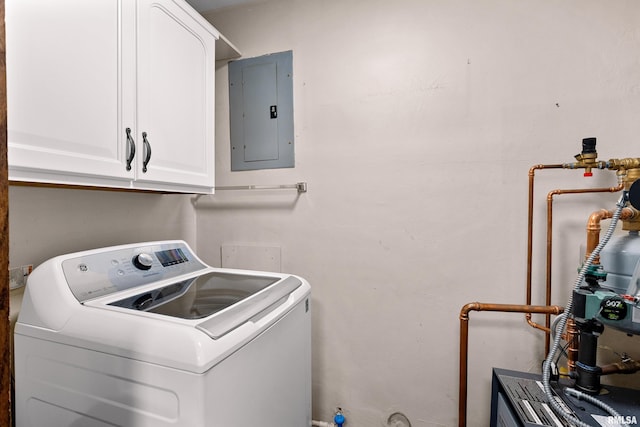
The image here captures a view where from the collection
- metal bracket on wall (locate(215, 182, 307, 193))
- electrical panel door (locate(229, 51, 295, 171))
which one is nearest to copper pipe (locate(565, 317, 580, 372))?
metal bracket on wall (locate(215, 182, 307, 193))

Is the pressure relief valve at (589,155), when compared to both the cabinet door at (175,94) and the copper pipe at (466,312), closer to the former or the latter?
the copper pipe at (466,312)

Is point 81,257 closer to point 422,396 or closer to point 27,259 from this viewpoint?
point 27,259

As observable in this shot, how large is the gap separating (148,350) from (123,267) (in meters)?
0.52

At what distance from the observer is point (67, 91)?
2.81 feet

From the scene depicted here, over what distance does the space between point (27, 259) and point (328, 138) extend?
1.35 m

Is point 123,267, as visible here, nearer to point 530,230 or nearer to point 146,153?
point 146,153

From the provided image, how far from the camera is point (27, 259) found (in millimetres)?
1039

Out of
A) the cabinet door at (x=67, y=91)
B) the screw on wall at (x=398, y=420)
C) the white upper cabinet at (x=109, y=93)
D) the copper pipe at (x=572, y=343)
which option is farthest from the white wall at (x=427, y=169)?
the cabinet door at (x=67, y=91)

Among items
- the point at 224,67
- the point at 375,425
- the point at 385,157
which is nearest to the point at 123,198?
the point at 224,67

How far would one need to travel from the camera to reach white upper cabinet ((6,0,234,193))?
0.77 metres

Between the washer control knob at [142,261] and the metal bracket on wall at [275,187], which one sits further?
the metal bracket on wall at [275,187]

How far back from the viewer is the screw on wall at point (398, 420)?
4.91 feet

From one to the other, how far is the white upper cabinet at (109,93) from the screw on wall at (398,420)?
153 centimetres

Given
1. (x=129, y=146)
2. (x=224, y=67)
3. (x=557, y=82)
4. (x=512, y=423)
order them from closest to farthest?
(x=512, y=423) → (x=129, y=146) → (x=557, y=82) → (x=224, y=67)
